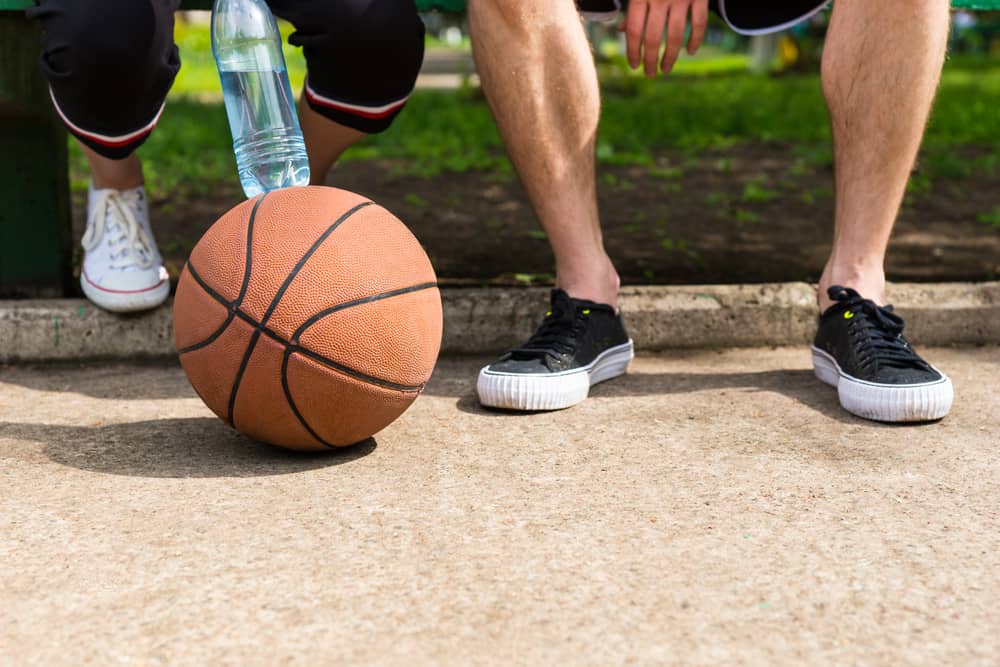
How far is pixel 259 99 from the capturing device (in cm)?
362

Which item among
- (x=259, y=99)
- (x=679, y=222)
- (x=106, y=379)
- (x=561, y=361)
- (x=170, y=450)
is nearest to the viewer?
(x=170, y=450)

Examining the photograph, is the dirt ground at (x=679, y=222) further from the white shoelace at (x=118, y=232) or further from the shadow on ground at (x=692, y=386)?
the shadow on ground at (x=692, y=386)

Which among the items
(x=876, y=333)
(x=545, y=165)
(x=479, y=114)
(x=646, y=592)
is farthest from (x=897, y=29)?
(x=479, y=114)

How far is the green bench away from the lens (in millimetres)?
3535

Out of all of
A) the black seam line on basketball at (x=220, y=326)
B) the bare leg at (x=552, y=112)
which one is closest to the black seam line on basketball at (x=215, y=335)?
the black seam line on basketball at (x=220, y=326)

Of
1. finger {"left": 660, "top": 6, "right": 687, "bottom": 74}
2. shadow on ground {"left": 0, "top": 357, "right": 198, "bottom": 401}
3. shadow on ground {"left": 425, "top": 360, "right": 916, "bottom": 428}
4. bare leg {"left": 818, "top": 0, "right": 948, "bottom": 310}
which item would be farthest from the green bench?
shadow on ground {"left": 425, "top": 360, "right": 916, "bottom": 428}

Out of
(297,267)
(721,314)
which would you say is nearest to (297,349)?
(297,267)

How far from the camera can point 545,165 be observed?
127 inches

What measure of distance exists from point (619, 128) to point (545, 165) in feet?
16.7

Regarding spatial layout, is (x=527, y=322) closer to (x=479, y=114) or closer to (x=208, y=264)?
(x=208, y=264)

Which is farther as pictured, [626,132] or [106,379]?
[626,132]

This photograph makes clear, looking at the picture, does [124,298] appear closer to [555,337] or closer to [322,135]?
[322,135]

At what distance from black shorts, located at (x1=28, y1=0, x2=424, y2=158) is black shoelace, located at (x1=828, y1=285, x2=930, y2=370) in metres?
1.40

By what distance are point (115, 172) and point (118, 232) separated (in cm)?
18
